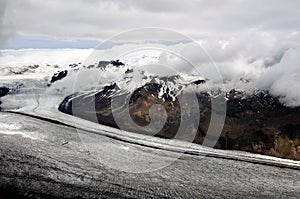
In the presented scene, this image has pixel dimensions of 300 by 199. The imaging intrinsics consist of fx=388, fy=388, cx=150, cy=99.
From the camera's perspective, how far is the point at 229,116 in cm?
17025

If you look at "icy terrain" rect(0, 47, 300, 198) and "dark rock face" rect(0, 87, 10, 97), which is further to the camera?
"dark rock face" rect(0, 87, 10, 97)

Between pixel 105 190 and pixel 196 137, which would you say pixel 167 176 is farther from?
pixel 196 137

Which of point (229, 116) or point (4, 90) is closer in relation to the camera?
point (4, 90)

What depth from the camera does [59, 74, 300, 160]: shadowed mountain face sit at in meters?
136

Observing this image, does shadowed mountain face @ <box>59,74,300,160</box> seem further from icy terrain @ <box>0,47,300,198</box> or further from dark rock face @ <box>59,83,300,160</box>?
icy terrain @ <box>0,47,300,198</box>

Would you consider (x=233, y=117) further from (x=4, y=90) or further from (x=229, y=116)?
(x=4, y=90)

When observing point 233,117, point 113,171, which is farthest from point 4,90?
point 113,171

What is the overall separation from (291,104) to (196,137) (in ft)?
252

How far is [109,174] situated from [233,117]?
146 meters

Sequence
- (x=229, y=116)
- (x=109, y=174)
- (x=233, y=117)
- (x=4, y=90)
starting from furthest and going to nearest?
(x=233, y=117) < (x=229, y=116) < (x=4, y=90) < (x=109, y=174)

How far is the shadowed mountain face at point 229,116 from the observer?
135875 millimetres

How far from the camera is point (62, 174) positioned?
90.3 feet

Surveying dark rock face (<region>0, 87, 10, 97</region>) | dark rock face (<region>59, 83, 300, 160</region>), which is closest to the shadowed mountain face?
dark rock face (<region>59, 83, 300, 160</region>)

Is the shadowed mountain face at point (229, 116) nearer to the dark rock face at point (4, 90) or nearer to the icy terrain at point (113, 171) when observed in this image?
the dark rock face at point (4, 90)
